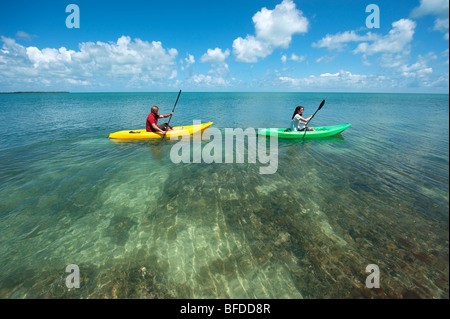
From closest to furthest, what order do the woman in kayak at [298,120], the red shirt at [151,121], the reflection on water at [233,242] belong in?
the reflection on water at [233,242] → the woman in kayak at [298,120] → the red shirt at [151,121]

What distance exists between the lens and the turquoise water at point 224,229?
4.12 m

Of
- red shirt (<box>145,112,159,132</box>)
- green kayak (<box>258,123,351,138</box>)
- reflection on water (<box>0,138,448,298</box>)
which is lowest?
reflection on water (<box>0,138,448,298</box>)

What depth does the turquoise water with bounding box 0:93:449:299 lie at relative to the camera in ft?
13.5

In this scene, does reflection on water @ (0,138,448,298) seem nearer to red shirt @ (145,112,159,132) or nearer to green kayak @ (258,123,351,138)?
green kayak @ (258,123,351,138)

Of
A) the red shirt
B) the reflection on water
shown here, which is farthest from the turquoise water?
the red shirt

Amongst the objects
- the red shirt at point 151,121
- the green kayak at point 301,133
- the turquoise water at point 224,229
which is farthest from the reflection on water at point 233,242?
the red shirt at point 151,121

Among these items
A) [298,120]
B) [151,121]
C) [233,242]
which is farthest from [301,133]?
[233,242]

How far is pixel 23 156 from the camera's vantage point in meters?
11.6

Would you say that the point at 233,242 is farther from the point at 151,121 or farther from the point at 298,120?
the point at 298,120

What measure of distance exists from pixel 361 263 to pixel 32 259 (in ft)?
27.4

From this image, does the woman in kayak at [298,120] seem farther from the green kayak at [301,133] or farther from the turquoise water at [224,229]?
the turquoise water at [224,229]

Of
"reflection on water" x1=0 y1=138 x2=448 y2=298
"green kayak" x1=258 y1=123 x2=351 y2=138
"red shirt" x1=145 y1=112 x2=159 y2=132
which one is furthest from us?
"green kayak" x1=258 y1=123 x2=351 y2=138

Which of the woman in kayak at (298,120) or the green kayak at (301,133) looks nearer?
the woman in kayak at (298,120)

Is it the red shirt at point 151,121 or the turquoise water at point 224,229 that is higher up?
the red shirt at point 151,121
